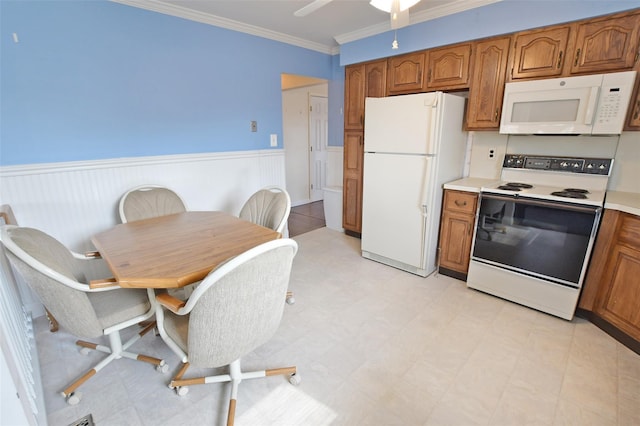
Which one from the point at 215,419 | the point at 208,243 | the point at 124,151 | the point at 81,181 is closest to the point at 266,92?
the point at 124,151

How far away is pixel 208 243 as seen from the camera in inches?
69.8

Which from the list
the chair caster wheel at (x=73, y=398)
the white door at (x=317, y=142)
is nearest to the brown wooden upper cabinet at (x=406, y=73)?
the white door at (x=317, y=142)

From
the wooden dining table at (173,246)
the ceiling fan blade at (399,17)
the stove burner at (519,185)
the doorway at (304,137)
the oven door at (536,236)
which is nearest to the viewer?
the wooden dining table at (173,246)

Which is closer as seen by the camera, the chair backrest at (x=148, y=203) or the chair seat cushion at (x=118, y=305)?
the chair seat cushion at (x=118, y=305)

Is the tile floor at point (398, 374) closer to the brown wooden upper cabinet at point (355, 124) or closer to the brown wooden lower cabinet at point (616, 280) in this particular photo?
the brown wooden lower cabinet at point (616, 280)

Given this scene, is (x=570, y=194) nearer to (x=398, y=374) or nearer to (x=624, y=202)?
(x=624, y=202)

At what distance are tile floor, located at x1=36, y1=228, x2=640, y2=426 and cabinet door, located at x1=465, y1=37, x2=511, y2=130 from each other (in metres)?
1.57

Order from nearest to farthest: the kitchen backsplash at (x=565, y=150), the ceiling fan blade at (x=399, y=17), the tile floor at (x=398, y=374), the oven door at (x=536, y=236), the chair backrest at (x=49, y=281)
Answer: the chair backrest at (x=49, y=281) < the tile floor at (x=398, y=374) < the ceiling fan blade at (x=399, y=17) < the oven door at (x=536, y=236) < the kitchen backsplash at (x=565, y=150)

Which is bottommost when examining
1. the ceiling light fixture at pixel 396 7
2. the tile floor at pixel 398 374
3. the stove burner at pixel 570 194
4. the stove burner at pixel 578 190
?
the tile floor at pixel 398 374

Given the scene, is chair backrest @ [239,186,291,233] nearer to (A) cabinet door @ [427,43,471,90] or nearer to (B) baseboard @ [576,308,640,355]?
(A) cabinet door @ [427,43,471,90]

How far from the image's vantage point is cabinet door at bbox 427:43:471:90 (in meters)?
2.68

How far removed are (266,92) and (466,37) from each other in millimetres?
2064

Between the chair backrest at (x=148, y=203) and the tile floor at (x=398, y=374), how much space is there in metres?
0.96

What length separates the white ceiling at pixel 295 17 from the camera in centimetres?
254
